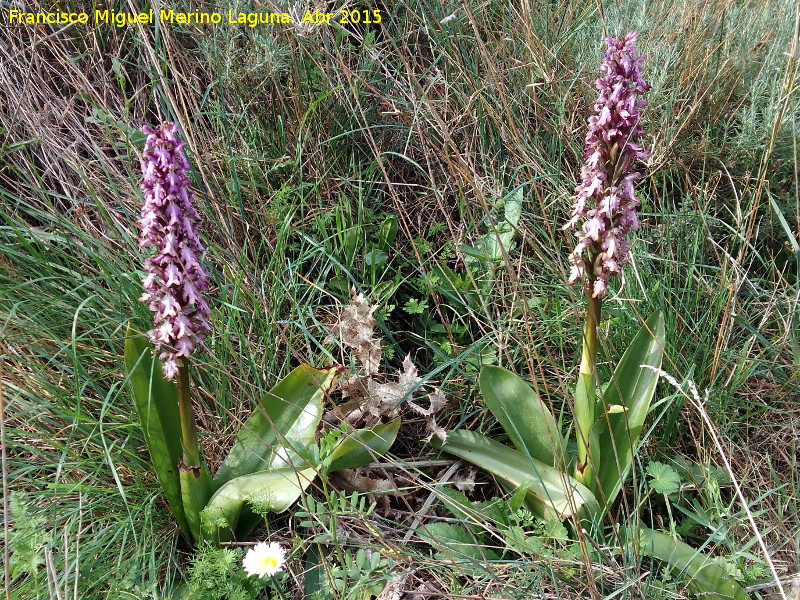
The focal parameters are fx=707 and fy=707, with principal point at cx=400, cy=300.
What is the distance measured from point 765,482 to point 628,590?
0.77 metres

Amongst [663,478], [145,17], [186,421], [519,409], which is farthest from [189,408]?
[145,17]

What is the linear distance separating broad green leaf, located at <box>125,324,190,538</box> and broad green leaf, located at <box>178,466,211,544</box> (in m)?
0.07

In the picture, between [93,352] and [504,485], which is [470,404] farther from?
[93,352]

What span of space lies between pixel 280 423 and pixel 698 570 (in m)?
1.19

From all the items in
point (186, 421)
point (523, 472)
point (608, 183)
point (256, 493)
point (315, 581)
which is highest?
point (608, 183)

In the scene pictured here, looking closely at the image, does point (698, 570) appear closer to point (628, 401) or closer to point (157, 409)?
point (628, 401)

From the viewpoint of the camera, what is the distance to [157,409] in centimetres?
186

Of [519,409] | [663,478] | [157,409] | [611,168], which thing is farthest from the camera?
[519,409]

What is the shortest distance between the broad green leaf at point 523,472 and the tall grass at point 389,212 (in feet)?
0.50

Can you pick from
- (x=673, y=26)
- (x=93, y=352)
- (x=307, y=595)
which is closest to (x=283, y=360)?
(x=93, y=352)

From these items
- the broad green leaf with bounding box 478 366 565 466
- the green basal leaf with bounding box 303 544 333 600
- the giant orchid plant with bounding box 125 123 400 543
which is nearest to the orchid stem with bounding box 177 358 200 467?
the giant orchid plant with bounding box 125 123 400 543

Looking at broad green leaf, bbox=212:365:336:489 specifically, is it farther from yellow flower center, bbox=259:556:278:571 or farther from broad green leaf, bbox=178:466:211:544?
yellow flower center, bbox=259:556:278:571

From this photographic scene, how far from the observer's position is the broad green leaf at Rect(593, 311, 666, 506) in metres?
2.00

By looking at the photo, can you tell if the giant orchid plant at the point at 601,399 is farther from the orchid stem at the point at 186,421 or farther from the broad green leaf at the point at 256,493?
the orchid stem at the point at 186,421
